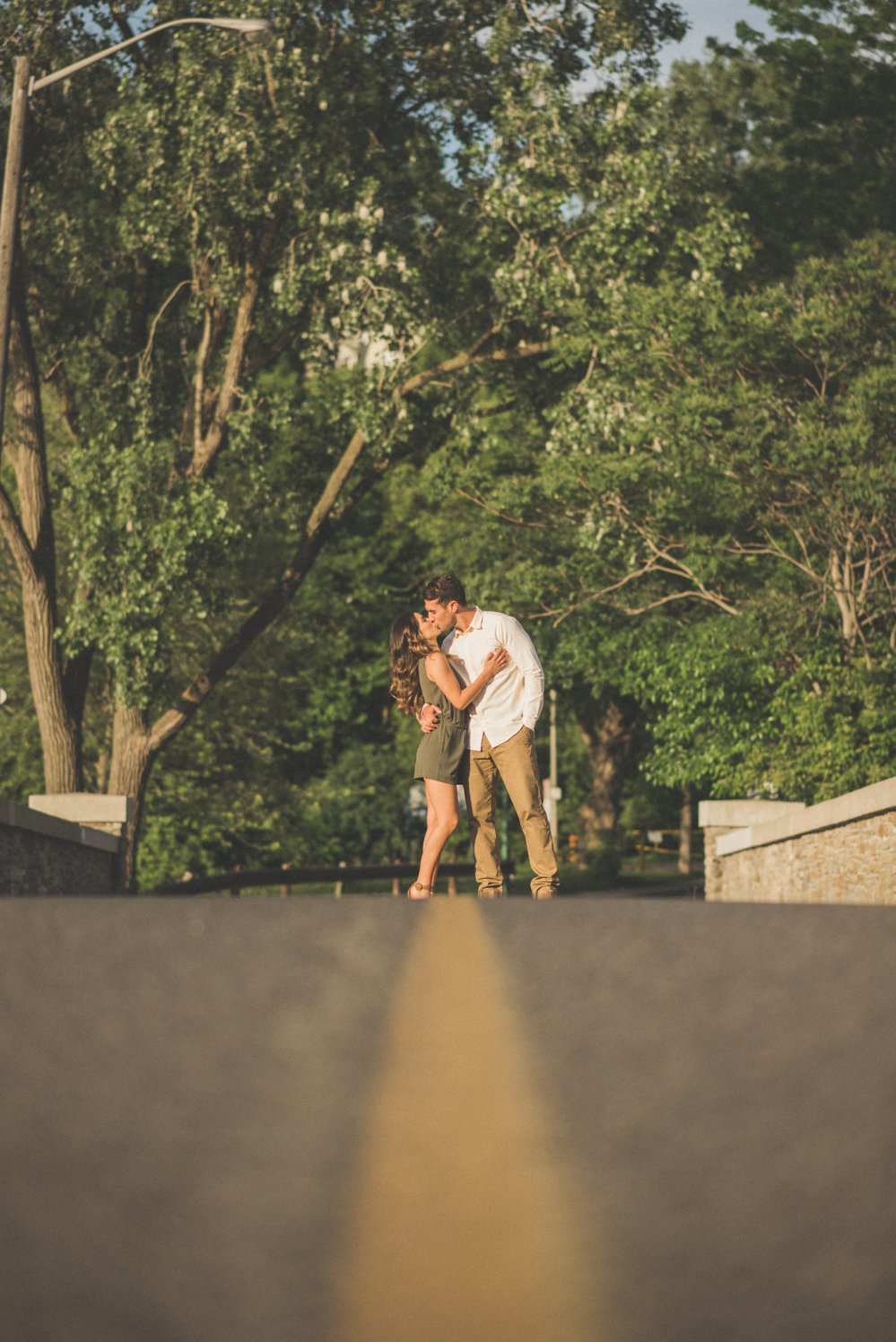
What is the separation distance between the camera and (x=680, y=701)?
2006 centimetres

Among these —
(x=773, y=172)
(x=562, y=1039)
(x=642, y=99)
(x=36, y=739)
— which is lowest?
(x=562, y=1039)

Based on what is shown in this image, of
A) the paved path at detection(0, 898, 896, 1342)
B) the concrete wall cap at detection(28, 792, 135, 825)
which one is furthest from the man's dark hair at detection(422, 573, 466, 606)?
the concrete wall cap at detection(28, 792, 135, 825)

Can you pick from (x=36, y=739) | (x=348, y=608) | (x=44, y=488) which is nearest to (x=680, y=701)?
(x=44, y=488)

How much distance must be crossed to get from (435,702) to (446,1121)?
233 inches

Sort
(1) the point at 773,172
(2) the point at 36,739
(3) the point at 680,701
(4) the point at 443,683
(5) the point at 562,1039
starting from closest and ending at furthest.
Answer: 1. (5) the point at 562,1039
2. (4) the point at 443,683
3. (3) the point at 680,701
4. (1) the point at 773,172
5. (2) the point at 36,739

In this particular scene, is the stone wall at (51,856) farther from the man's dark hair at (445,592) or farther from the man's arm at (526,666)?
the man's arm at (526,666)

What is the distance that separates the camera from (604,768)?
4500 cm

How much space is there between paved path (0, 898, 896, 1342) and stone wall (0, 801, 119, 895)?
8626 millimetres

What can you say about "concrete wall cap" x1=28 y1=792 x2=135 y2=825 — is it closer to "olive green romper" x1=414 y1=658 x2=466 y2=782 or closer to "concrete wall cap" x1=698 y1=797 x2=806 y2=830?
"concrete wall cap" x1=698 y1=797 x2=806 y2=830

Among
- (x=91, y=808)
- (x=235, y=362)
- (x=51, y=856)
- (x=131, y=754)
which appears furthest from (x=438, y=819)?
(x=235, y=362)

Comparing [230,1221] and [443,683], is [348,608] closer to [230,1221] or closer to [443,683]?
[443,683]

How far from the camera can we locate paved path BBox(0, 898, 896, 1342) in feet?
9.47

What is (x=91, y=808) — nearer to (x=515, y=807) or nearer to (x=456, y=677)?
(x=456, y=677)

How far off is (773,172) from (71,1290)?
26.0 meters
